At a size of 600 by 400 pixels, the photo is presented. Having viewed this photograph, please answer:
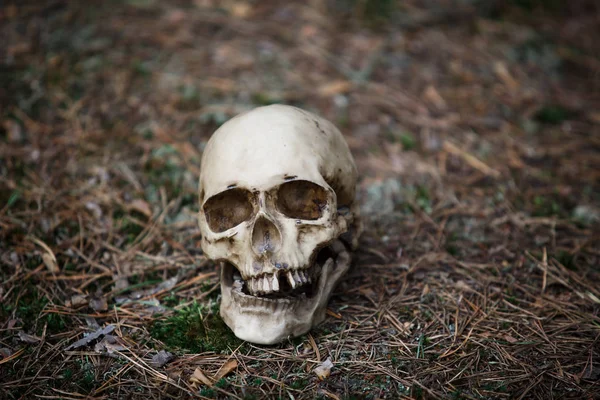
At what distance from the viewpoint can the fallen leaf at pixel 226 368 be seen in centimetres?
249

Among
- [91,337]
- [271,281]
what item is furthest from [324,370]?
[91,337]

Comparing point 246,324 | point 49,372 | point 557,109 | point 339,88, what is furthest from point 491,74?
point 49,372

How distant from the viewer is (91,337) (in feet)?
8.85

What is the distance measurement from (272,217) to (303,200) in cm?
23

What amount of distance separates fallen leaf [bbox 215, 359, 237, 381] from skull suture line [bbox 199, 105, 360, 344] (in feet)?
0.45

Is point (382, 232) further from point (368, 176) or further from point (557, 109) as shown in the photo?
point (557, 109)

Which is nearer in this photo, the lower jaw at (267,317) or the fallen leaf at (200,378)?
the fallen leaf at (200,378)

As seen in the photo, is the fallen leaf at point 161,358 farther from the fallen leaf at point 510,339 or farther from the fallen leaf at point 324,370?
the fallen leaf at point 510,339

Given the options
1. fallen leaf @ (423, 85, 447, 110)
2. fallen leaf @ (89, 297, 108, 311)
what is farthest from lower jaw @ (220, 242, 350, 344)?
fallen leaf @ (423, 85, 447, 110)

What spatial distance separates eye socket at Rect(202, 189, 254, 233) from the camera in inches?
106

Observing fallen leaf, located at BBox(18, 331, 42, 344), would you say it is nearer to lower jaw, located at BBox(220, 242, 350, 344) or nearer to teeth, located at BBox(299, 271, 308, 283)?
lower jaw, located at BBox(220, 242, 350, 344)

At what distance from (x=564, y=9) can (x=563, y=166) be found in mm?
2733

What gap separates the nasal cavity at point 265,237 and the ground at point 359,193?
20.2 inches

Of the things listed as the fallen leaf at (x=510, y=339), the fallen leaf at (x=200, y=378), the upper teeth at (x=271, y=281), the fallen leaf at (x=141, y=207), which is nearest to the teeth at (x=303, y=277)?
the upper teeth at (x=271, y=281)
